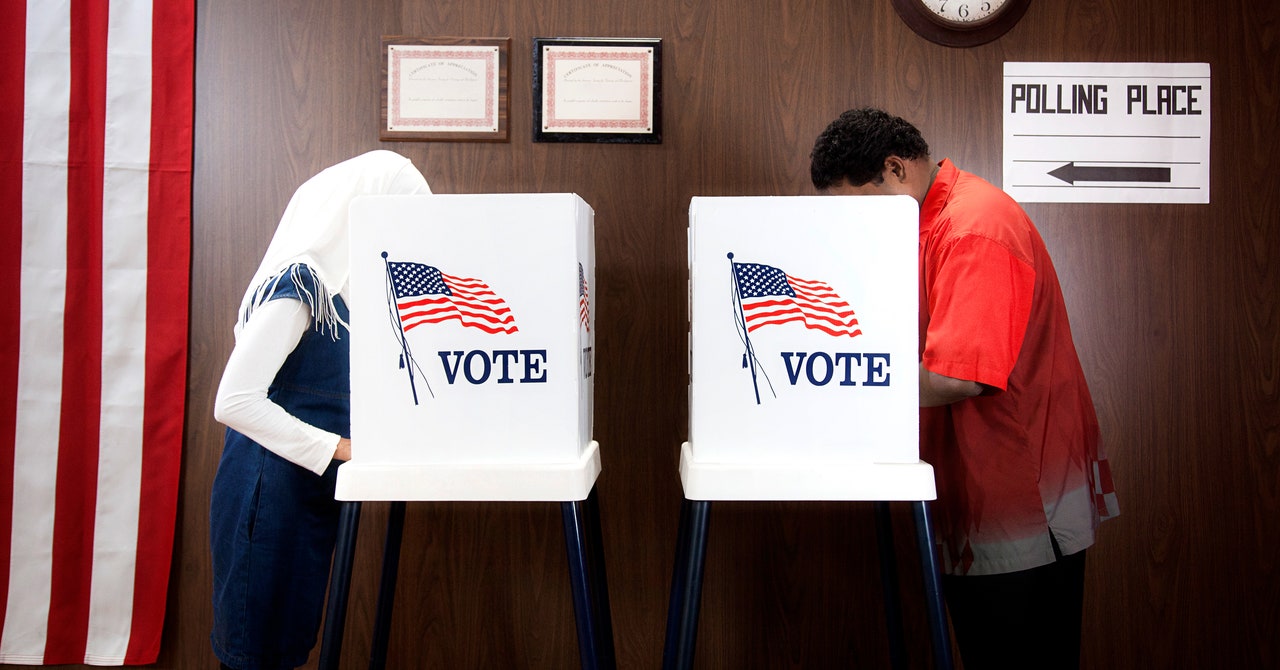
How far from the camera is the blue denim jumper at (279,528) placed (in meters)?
1.22

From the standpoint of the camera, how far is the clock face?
176 cm

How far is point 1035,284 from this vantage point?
1209mm

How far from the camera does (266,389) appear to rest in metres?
1.13

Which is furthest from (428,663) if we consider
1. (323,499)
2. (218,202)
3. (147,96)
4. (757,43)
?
(757,43)

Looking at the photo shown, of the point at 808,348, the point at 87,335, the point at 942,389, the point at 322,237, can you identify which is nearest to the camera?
the point at 808,348

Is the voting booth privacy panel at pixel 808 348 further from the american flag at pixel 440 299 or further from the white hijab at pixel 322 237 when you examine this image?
the white hijab at pixel 322 237

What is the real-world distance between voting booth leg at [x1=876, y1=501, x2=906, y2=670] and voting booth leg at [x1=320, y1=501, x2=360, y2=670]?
35.3 inches

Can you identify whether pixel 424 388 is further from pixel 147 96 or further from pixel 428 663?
pixel 147 96

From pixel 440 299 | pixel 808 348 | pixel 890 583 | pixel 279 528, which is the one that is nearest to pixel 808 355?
pixel 808 348

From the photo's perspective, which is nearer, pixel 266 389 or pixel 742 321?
pixel 742 321

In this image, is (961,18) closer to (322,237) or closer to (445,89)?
(445,89)

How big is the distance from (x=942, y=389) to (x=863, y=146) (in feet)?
1.53

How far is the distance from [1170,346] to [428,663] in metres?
1.98

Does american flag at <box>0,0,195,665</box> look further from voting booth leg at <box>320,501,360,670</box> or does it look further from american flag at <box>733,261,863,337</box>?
american flag at <box>733,261,863,337</box>
